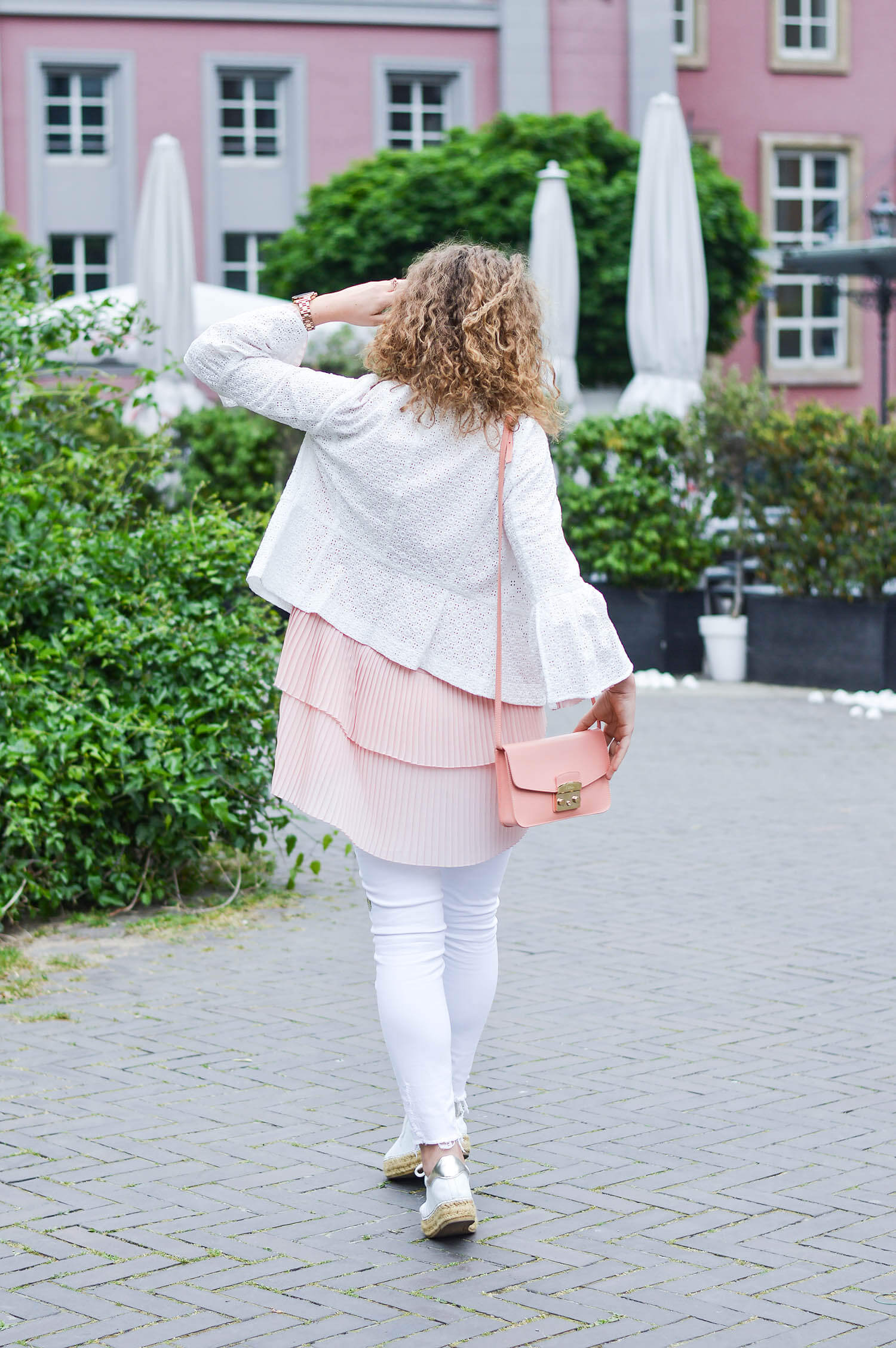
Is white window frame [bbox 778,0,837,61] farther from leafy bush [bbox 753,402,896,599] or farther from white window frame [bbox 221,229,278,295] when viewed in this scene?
leafy bush [bbox 753,402,896,599]

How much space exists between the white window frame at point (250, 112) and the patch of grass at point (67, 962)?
28.0 metres

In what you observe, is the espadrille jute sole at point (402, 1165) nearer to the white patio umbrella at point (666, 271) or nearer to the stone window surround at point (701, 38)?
the white patio umbrella at point (666, 271)

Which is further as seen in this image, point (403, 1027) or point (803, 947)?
point (803, 947)

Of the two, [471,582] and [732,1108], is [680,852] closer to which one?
[732,1108]

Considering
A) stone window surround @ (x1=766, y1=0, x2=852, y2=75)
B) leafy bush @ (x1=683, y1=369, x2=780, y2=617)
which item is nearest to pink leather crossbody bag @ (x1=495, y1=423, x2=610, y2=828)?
leafy bush @ (x1=683, y1=369, x2=780, y2=617)

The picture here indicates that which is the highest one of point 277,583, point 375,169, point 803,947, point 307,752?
point 375,169

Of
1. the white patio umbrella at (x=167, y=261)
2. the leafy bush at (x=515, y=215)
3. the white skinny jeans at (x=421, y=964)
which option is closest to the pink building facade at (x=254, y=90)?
the leafy bush at (x=515, y=215)

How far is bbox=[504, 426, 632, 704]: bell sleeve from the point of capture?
3303 millimetres

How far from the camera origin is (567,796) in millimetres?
3402

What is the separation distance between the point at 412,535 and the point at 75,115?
Answer: 29.7m

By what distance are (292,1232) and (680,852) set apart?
3890mm

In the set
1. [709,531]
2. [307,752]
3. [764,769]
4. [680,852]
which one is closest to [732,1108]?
[307,752]

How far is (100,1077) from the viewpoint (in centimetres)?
430

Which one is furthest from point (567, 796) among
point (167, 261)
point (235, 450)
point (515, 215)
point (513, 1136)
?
point (515, 215)
